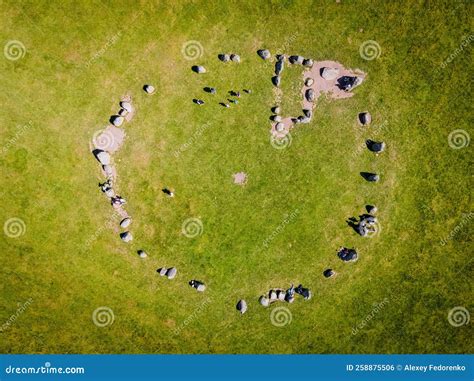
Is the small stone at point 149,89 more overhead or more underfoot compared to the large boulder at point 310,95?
more overhead

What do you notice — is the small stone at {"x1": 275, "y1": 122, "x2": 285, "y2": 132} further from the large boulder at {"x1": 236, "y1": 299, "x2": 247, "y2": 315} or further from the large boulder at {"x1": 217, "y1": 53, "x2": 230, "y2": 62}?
the large boulder at {"x1": 236, "y1": 299, "x2": 247, "y2": 315}

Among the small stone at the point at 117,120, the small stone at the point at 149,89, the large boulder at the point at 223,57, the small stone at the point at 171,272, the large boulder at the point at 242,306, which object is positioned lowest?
the large boulder at the point at 242,306

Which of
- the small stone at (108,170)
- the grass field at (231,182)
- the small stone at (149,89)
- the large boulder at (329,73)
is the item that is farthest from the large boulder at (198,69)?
the small stone at (108,170)

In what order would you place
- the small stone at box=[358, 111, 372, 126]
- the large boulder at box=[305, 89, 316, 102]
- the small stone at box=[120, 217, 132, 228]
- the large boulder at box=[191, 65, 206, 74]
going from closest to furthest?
the large boulder at box=[191, 65, 206, 74], the small stone at box=[120, 217, 132, 228], the large boulder at box=[305, 89, 316, 102], the small stone at box=[358, 111, 372, 126]

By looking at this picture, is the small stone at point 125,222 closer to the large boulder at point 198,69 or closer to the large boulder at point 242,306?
the large boulder at point 242,306

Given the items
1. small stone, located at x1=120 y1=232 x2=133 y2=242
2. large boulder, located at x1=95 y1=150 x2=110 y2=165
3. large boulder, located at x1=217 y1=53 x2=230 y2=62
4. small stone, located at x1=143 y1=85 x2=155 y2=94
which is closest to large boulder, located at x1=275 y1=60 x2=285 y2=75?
large boulder, located at x1=217 y1=53 x2=230 y2=62

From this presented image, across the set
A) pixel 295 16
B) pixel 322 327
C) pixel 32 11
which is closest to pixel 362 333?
pixel 322 327

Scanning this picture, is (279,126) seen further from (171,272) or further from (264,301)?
(171,272)
